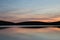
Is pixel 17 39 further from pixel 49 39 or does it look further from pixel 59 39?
pixel 59 39

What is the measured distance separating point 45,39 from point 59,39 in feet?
1.17

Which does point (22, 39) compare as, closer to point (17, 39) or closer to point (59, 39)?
point (17, 39)

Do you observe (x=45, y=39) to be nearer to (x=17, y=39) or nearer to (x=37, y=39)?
(x=37, y=39)

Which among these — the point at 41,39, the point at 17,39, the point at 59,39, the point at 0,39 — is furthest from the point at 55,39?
the point at 0,39

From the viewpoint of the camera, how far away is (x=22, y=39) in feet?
13.2

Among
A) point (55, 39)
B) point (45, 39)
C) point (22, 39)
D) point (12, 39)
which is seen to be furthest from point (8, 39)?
point (55, 39)

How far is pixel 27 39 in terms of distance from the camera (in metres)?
3.97

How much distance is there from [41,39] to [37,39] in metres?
0.11

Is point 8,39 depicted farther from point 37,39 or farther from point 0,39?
point 37,39

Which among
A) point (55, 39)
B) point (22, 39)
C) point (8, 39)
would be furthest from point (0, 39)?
point (55, 39)

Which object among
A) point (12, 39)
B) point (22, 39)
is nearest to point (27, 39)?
point (22, 39)

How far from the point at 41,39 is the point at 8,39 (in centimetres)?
87

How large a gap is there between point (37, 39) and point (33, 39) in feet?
0.35

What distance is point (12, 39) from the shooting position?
4.06 meters
